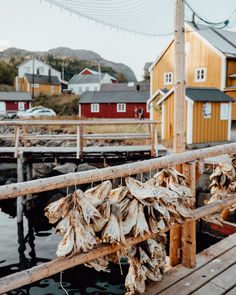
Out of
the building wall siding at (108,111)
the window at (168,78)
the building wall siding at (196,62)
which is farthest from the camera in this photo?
the building wall siding at (108,111)

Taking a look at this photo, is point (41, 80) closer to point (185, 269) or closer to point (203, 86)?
point (203, 86)

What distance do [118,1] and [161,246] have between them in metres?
2.97

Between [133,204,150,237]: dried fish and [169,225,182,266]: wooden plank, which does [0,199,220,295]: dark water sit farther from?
[133,204,150,237]: dried fish

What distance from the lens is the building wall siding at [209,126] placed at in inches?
549

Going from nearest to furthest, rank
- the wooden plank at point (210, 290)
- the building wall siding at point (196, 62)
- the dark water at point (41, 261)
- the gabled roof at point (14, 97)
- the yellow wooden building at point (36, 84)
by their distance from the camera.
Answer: the wooden plank at point (210, 290)
the dark water at point (41, 261)
the building wall siding at point (196, 62)
the gabled roof at point (14, 97)
the yellow wooden building at point (36, 84)

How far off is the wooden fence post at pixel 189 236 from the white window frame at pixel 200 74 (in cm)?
1986

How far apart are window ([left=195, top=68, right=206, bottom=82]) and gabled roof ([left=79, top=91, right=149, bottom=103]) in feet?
42.5

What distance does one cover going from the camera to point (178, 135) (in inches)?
113

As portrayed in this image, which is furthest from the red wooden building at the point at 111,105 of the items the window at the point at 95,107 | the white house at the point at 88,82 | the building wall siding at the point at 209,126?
the white house at the point at 88,82

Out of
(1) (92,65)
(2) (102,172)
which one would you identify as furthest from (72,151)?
(1) (92,65)

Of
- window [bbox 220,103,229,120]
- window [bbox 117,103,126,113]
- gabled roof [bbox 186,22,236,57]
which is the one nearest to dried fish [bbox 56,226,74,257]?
window [bbox 220,103,229,120]

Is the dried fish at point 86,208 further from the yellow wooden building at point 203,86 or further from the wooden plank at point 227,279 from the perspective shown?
the yellow wooden building at point 203,86

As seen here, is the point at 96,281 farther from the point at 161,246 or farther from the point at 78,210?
the point at 78,210

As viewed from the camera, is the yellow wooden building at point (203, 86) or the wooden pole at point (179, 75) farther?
the yellow wooden building at point (203, 86)
